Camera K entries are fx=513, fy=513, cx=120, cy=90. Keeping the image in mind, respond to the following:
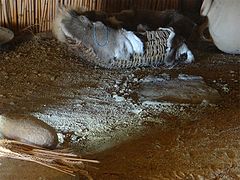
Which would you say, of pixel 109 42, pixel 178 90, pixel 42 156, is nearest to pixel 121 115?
pixel 178 90

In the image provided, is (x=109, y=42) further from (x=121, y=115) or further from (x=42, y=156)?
(x=42, y=156)

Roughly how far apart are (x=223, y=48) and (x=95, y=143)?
1281 millimetres

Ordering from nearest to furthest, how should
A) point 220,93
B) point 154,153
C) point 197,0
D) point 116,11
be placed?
point 154,153
point 220,93
point 116,11
point 197,0

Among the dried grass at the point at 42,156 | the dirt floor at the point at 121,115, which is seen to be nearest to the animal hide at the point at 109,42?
the dirt floor at the point at 121,115

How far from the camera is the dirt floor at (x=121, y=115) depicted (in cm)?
176

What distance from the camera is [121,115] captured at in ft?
7.00

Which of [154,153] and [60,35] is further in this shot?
[60,35]

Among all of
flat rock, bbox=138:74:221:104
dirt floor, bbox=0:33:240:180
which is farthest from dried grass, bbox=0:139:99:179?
flat rock, bbox=138:74:221:104

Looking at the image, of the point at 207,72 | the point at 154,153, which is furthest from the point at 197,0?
the point at 154,153

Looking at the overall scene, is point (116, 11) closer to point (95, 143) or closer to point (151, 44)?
point (151, 44)

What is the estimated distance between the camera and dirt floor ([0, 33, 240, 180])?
5.77ft

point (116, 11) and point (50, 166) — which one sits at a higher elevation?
point (50, 166)

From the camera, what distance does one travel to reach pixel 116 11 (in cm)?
318

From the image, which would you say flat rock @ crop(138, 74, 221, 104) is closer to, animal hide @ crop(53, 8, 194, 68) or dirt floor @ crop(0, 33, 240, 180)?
dirt floor @ crop(0, 33, 240, 180)
